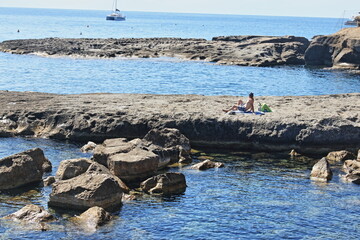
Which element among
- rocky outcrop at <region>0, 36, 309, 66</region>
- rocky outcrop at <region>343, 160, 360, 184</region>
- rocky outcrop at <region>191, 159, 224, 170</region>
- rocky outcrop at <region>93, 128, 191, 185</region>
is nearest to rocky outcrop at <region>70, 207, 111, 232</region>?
rocky outcrop at <region>93, 128, 191, 185</region>

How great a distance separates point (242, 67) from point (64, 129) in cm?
5222

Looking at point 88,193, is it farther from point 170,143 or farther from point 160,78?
point 160,78

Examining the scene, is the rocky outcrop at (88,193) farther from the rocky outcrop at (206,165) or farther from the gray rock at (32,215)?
the rocky outcrop at (206,165)

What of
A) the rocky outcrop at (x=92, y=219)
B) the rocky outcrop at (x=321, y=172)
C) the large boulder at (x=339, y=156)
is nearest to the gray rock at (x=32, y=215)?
the rocky outcrop at (x=92, y=219)

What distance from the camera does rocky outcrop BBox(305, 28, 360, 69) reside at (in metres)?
80.6

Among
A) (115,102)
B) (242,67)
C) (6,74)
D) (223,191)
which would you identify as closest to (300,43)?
(242,67)

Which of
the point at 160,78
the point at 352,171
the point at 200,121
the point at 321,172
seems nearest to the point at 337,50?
the point at 160,78

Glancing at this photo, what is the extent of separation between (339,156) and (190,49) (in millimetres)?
70703

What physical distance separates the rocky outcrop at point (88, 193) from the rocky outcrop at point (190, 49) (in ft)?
216

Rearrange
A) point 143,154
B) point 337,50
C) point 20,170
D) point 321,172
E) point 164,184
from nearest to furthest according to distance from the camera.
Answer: point 164,184 → point 20,170 → point 143,154 → point 321,172 → point 337,50

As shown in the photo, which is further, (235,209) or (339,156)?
(339,156)

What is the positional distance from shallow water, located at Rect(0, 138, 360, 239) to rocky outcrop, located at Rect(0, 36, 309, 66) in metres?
60.8

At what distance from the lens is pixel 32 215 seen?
68.6ft

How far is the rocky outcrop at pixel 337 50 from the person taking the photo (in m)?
80.6
